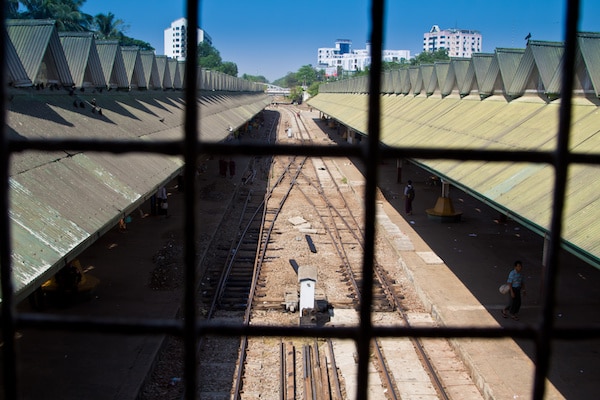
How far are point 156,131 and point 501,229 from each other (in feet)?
38.4

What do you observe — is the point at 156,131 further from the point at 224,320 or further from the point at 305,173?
the point at 305,173

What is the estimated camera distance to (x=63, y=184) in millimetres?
9172

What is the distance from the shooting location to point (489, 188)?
10.9m

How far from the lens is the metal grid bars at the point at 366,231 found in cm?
167

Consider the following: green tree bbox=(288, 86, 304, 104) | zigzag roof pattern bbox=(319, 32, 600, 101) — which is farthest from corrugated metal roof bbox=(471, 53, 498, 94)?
green tree bbox=(288, 86, 304, 104)

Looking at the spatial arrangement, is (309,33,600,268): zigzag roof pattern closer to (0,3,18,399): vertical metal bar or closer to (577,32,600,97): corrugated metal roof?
(577,32,600,97): corrugated metal roof

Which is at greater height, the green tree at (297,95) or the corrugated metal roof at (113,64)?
the green tree at (297,95)

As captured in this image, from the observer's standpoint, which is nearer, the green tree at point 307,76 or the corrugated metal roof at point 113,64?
the corrugated metal roof at point 113,64

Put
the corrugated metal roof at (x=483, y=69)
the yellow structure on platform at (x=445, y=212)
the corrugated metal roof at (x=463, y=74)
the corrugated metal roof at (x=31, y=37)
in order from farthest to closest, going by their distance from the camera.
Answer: the corrugated metal roof at (x=463, y=74)
the corrugated metal roof at (x=483, y=69)
the yellow structure on platform at (x=445, y=212)
the corrugated metal roof at (x=31, y=37)

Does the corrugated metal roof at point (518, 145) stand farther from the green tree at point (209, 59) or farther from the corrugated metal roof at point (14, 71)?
the green tree at point (209, 59)

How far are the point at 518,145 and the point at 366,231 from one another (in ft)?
38.8

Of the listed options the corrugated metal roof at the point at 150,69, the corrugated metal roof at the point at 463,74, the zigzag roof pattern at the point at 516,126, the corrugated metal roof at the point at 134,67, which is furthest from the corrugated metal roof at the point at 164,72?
the corrugated metal roof at the point at 463,74

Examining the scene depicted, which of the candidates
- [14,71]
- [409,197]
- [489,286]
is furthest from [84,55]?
[489,286]

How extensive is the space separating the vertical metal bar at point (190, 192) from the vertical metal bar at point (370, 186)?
1.67ft
